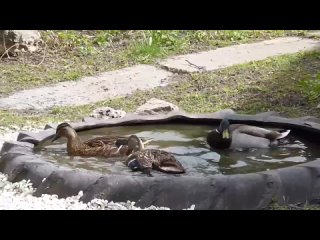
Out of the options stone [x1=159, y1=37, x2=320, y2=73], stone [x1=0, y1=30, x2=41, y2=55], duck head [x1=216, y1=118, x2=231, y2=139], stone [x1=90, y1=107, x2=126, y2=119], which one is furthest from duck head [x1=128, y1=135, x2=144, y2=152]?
stone [x1=0, y1=30, x2=41, y2=55]

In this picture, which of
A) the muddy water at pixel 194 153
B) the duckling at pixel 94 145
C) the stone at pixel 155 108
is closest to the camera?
the muddy water at pixel 194 153

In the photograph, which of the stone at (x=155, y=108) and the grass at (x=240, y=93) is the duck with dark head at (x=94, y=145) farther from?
the grass at (x=240, y=93)

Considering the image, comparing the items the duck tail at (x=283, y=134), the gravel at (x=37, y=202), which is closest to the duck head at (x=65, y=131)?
the gravel at (x=37, y=202)

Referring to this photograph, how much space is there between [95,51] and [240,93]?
9.46 ft

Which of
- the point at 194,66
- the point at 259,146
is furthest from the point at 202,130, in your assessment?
the point at 194,66

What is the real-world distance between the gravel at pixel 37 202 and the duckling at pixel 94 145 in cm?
68

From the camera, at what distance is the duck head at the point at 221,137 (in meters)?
5.73

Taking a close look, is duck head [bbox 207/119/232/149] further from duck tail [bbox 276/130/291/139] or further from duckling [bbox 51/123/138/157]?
duckling [bbox 51/123/138/157]

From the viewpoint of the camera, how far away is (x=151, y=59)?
10.2m

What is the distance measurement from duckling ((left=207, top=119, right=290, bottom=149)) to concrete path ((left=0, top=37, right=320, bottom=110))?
120 inches

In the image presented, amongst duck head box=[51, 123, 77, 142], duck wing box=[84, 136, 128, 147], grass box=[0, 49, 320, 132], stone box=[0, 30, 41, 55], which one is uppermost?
stone box=[0, 30, 41, 55]

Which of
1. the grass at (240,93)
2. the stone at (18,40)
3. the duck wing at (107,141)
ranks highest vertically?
the stone at (18,40)

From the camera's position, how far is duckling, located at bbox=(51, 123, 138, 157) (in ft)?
18.4

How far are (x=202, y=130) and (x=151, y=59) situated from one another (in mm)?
4000
